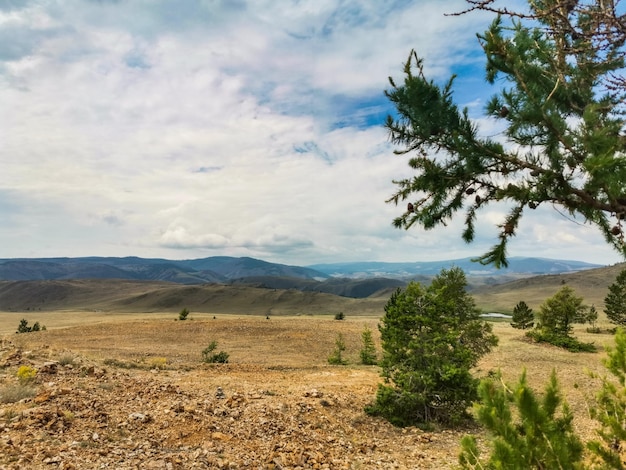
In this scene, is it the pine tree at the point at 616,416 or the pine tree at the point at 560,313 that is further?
the pine tree at the point at 560,313

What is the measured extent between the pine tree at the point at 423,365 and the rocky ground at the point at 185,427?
0.77 meters

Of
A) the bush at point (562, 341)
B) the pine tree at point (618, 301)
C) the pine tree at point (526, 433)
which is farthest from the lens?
the pine tree at point (618, 301)

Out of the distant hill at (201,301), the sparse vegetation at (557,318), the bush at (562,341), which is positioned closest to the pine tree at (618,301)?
the sparse vegetation at (557,318)

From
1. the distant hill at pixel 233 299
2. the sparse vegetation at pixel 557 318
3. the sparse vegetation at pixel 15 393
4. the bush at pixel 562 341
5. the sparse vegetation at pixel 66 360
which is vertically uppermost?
the sparse vegetation at pixel 15 393

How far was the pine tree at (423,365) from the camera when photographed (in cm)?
1106

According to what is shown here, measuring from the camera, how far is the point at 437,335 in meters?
11.2

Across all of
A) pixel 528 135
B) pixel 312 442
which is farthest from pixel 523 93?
pixel 312 442

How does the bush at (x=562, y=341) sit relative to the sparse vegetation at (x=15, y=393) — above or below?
below

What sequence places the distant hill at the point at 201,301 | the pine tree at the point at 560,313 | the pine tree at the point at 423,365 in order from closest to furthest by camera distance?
1. the pine tree at the point at 423,365
2. the pine tree at the point at 560,313
3. the distant hill at the point at 201,301

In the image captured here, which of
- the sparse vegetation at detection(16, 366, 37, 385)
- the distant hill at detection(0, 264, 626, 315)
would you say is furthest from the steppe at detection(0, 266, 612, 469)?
the distant hill at detection(0, 264, 626, 315)

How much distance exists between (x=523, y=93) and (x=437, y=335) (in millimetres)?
8799

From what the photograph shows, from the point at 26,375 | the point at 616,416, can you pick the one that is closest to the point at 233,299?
the point at 26,375

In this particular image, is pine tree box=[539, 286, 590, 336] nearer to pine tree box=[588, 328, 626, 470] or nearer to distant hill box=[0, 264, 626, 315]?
pine tree box=[588, 328, 626, 470]

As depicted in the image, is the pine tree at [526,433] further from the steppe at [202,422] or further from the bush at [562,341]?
the bush at [562,341]
